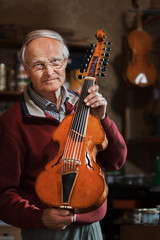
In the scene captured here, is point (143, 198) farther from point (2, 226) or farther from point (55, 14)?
point (55, 14)

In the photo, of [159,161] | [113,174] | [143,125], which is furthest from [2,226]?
[143,125]

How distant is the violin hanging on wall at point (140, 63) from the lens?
3.00 m

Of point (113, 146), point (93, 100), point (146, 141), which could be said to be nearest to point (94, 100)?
point (93, 100)

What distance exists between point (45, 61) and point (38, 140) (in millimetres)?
156

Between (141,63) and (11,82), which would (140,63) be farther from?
(11,82)

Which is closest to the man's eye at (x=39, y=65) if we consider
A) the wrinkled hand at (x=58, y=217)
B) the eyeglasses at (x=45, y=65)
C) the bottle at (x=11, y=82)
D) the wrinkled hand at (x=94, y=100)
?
the eyeglasses at (x=45, y=65)

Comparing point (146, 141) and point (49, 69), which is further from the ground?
point (49, 69)

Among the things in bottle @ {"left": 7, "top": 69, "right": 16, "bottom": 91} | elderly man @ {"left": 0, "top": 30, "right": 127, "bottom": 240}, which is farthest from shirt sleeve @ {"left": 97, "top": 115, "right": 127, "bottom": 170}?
bottle @ {"left": 7, "top": 69, "right": 16, "bottom": 91}

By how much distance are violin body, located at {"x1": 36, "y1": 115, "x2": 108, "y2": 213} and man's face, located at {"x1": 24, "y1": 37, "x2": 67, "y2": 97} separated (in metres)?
0.08

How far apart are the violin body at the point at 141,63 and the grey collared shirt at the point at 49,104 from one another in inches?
85.3

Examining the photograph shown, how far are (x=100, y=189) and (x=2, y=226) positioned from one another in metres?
1.75

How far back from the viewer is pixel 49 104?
0.87m

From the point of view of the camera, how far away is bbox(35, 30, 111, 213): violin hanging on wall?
73 centimetres

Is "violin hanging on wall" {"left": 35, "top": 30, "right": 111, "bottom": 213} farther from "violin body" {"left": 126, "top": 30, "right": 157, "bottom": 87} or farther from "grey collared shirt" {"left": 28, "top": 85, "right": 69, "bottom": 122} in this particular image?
"violin body" {"left": 126, "top": 30, "right": 157, "bottom": 87}
